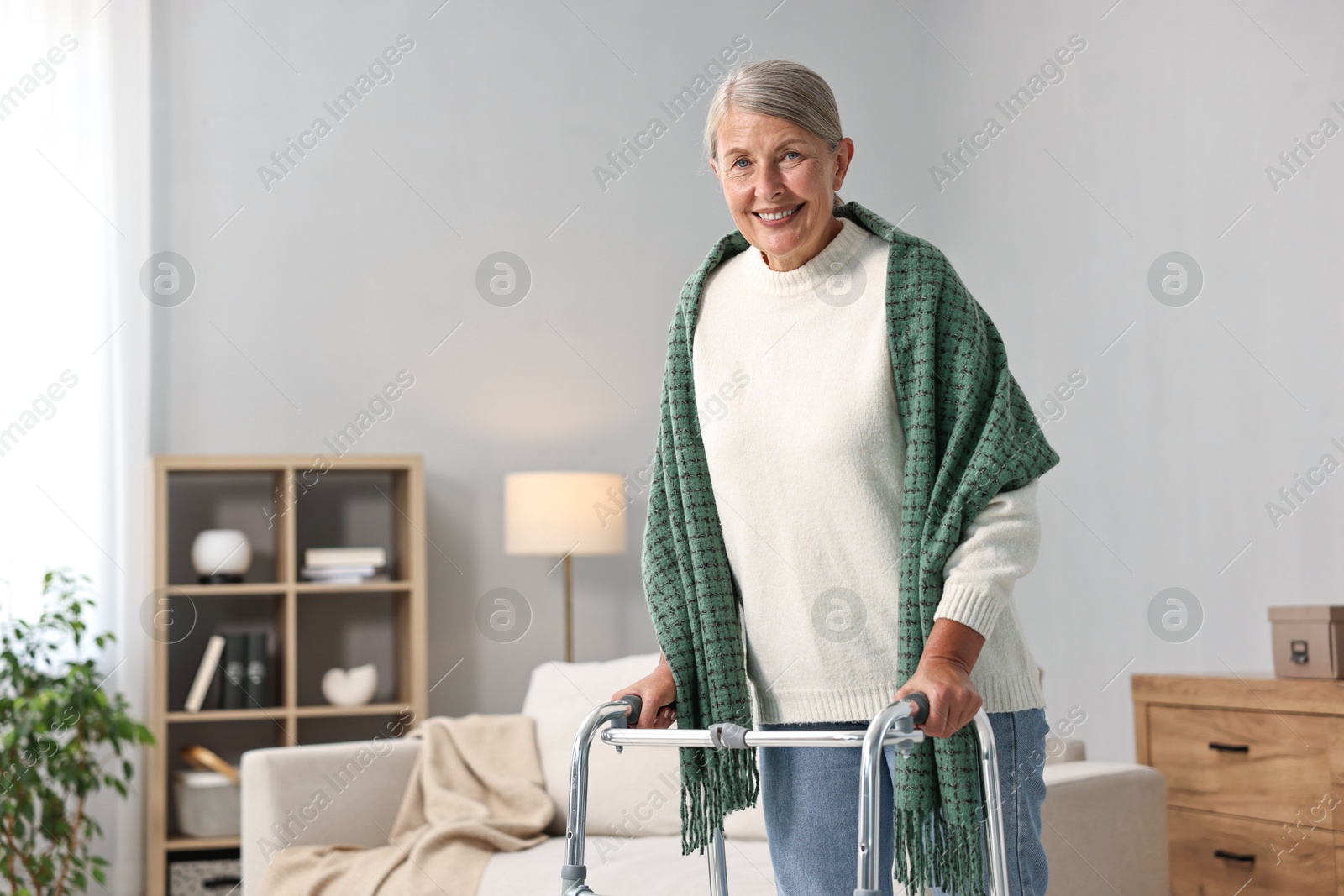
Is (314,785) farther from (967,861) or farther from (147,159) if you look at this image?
(147,159)

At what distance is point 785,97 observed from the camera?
1.24 metres

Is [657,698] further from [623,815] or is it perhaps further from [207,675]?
[207,675]

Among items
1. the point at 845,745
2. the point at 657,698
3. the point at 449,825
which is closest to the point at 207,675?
the point at 449,825

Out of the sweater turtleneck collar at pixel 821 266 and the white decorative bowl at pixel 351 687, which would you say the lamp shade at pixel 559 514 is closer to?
the white decorative bowl at pixel 351 687

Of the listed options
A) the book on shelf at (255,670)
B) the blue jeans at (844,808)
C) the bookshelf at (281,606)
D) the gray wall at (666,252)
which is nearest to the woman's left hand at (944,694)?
the blue jeans at (844,808)

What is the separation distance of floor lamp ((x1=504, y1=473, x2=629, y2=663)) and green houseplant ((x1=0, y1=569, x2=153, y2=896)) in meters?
1.20

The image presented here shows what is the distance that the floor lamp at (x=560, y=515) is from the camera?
3.74 meters

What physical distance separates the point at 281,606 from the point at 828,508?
294 centimetres

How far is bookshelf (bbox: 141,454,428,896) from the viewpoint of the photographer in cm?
350

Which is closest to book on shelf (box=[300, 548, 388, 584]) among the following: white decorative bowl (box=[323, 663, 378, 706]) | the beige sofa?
white decorative bowl (box=[323, 663, 378, 706])

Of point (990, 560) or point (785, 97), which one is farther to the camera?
point (785, 97)

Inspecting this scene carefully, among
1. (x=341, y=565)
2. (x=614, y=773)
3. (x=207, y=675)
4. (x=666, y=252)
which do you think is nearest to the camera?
(x=614, y=773)

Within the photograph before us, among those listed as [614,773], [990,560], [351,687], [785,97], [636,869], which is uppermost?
[785,97]

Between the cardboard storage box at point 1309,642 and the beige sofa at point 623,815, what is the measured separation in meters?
0.34
